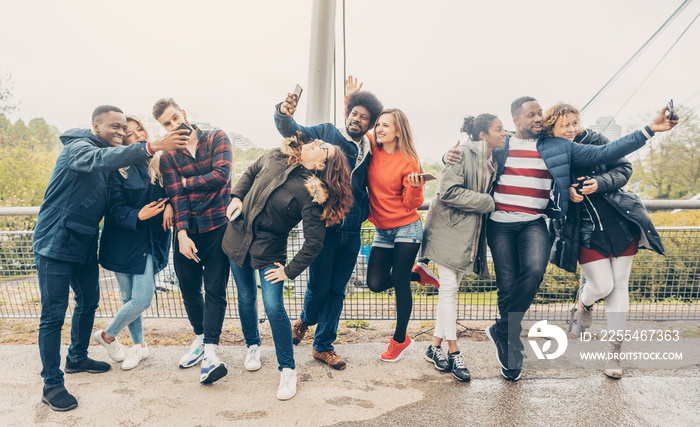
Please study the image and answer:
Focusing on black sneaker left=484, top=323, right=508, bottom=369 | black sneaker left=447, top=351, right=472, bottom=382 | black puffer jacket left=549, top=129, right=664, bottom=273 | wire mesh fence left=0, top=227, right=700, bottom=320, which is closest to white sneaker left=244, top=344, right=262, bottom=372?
wire mesh fence left=0, top=227, right=700, bottom=320

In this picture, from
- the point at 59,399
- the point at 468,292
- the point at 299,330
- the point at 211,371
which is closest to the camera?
the point at 59,399

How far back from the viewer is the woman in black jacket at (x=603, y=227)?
287cm

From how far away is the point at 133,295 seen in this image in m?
2.96

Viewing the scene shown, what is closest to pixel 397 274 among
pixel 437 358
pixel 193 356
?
pixel 437 358

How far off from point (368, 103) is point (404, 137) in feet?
1.44

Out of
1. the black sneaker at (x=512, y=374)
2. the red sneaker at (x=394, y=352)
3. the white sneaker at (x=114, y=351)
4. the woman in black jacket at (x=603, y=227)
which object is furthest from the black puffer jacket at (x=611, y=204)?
the white sneaker at (x=114, y=351)

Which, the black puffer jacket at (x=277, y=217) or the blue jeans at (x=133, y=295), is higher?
the black puffer jacket at (x=277, y=217)

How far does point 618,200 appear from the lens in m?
2.94

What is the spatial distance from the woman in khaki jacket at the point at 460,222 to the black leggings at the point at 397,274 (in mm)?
197

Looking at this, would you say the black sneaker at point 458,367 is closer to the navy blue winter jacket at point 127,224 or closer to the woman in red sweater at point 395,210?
the woman in red sweater at point 395,210

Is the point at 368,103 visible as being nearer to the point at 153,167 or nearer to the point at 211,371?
the point at 153,167

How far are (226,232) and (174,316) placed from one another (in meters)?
1.86

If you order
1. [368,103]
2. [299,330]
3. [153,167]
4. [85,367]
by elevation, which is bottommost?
[85,367]

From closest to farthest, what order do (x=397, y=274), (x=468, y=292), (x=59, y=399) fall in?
(x=59, y=399), (x=397, y=274), (x=468, y=292)
